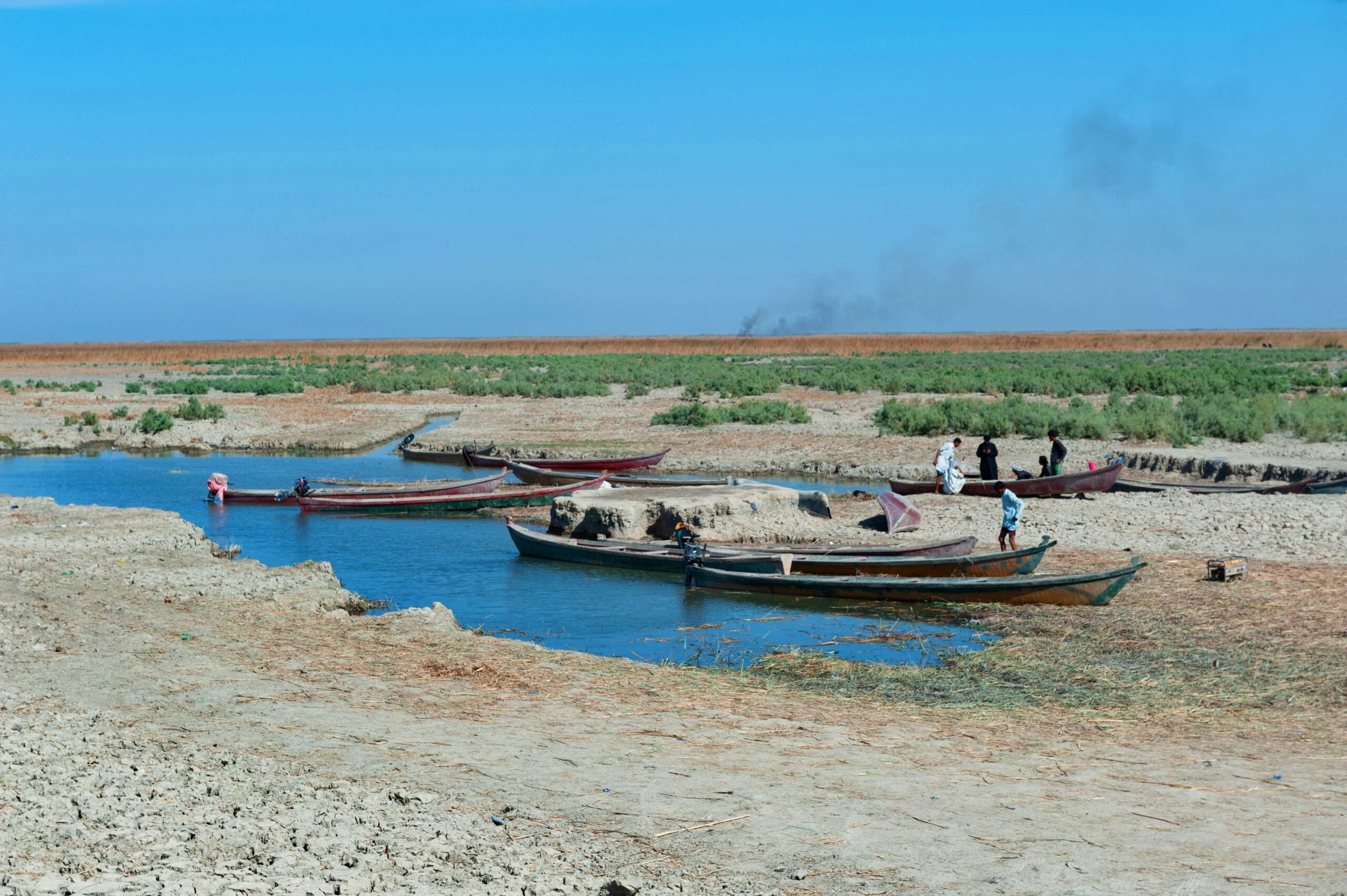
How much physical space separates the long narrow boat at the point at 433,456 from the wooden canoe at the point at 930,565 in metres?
20.5

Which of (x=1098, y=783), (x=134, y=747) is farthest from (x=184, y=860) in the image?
(x=1098, y=783)

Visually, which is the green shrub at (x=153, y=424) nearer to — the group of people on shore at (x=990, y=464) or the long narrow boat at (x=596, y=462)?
the long narrow boat at (x=596, y=462)

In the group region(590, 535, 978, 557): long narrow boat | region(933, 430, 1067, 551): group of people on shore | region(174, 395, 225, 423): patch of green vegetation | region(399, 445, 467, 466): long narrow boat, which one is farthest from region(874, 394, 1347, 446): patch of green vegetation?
region(174, 395, 225, 423): patch of green vegetation

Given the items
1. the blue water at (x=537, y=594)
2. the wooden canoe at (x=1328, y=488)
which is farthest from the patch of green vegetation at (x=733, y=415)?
the wooden canoe at (x=1328, y=488)

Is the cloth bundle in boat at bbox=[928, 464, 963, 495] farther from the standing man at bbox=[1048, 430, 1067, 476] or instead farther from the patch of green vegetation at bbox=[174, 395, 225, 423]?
the patch of green vegetation at bbox=[174, 395, 225, 423]

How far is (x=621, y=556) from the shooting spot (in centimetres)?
1927

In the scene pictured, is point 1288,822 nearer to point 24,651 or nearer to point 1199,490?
point 24,651

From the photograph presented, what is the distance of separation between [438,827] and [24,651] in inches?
254

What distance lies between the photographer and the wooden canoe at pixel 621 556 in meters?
17.5

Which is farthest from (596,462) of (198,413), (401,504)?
(198,413)

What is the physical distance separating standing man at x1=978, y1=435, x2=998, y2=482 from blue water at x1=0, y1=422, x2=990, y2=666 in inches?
249

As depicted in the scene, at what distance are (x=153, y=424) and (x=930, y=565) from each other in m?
35.4

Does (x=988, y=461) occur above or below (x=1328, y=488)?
above

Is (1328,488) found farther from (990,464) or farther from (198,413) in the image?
(198,413)
